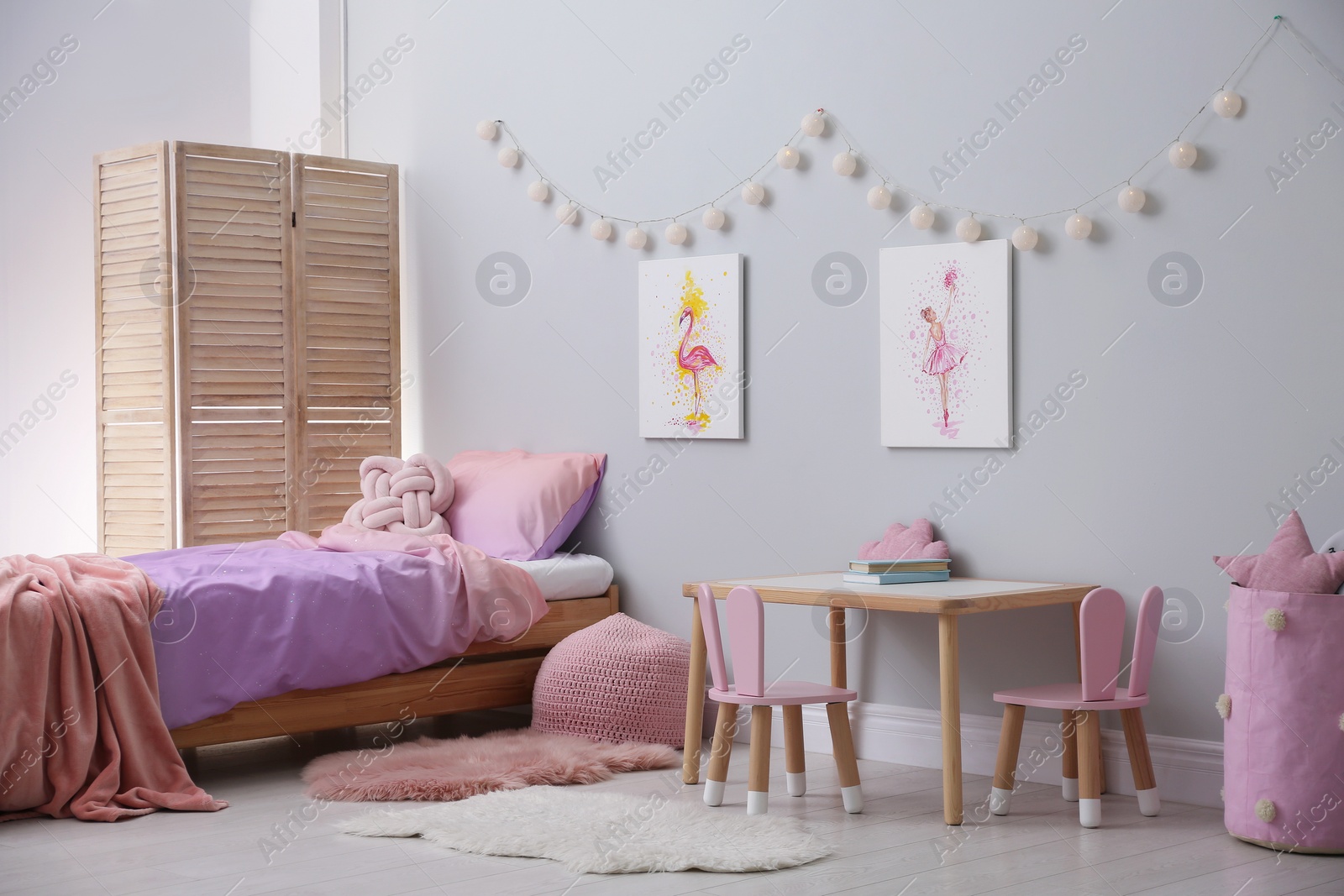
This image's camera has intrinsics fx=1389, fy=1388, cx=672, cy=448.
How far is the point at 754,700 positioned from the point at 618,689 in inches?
34.4

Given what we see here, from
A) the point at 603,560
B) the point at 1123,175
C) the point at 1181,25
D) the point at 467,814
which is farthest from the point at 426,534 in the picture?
the point at 1181,25

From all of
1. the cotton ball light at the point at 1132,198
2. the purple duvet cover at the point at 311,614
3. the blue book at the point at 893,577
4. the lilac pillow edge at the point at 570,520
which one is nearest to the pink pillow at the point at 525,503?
the lilac pillow edge at the point at 570,520

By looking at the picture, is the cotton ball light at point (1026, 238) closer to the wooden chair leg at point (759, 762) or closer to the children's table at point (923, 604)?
the children's table at point (923, 604)

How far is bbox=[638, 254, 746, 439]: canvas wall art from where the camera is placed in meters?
4.12

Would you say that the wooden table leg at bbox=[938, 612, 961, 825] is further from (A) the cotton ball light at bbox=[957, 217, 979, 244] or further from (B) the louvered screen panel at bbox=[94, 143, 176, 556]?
(B) the louvered screen panel at bbox=[94, 143, 176, 556]

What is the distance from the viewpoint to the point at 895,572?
3.40 m

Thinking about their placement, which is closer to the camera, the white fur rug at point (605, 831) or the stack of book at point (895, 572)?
the white fur rug at point (605, 831)

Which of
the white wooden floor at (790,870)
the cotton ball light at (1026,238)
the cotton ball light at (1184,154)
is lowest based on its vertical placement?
the white wooden floor at (790,870)

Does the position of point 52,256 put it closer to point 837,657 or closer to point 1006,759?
point 837,657

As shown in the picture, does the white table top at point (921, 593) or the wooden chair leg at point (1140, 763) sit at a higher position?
the white table top at point (921, 593)

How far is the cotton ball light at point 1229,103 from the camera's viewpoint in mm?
3152

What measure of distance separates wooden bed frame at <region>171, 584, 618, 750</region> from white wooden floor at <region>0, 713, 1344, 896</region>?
211mm

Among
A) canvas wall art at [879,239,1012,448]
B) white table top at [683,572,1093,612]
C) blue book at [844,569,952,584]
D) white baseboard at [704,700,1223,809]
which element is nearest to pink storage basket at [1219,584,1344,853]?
white baseboard at [704,700,1223,809]

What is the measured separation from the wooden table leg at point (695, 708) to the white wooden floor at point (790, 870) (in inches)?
5.0
